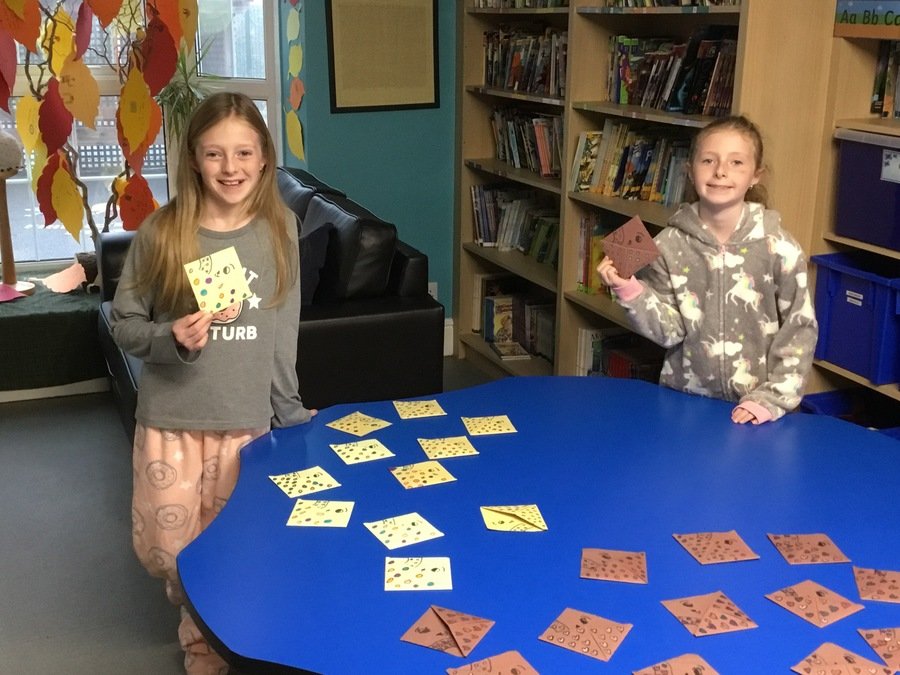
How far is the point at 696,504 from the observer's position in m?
1.68

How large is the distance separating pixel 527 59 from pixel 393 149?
746 millimetres

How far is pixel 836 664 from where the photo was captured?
127 cm

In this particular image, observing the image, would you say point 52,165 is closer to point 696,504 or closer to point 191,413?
point 191,413

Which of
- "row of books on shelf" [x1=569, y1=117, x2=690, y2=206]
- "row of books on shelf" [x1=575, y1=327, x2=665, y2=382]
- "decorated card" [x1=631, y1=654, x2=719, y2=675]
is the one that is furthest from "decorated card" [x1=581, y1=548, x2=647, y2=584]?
"row of books on shelf" [x1=575, y1=327, x2=665, y2=382]

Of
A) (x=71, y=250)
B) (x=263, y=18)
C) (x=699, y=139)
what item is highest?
(x=263, y=18)

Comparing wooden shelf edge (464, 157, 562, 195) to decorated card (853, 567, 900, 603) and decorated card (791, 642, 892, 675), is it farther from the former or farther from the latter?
decorated card (791, 642, 892, 675)

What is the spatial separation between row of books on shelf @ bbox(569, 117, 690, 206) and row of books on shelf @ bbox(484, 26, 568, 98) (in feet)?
1.03

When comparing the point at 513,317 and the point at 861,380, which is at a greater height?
the point at 861,380

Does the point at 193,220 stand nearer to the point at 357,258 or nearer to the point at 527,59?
the point at 357,258

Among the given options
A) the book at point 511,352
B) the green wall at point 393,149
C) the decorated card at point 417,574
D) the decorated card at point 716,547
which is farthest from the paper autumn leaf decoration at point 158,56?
the decorated card at point 716,547

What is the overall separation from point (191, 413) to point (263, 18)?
10.4 feet

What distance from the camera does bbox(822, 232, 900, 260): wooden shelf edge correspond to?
276 cm

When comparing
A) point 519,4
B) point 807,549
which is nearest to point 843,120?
point 519,4

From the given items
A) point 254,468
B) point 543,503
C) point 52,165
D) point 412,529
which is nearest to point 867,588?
point 543,503
